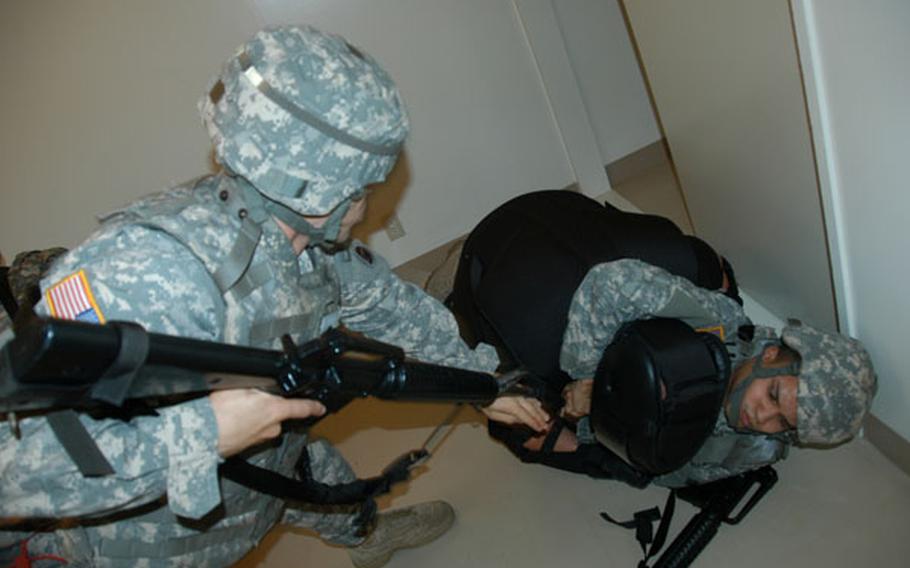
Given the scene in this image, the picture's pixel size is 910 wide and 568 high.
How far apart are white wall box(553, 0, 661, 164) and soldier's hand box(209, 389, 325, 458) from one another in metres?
2.86

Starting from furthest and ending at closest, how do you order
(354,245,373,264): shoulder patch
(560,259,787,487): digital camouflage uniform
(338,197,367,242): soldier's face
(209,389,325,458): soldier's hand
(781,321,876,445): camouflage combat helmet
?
(560,259,787,487): digital camouflage uniform < (781,321,876,445): camouflage combat helmet < (354,245,373,264): shoulder patch < (338,197,367,242): soldier's face < (209,389,325,458): soldier's hand

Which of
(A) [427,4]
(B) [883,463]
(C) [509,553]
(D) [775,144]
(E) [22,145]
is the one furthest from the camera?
(A) [427,4]

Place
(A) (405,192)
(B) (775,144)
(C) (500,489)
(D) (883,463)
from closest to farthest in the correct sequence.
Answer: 1. (B) (775,144)
2. (D) (883,463)
3. (C) (500,489)
4. (A) (405,192)

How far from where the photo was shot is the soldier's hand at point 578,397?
189 cm

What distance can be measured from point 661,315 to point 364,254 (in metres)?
0.84

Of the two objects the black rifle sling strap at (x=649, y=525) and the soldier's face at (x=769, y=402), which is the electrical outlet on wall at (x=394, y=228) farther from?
the soldier's face at (x=769, y=402)

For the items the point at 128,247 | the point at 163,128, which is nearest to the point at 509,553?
the point at 128,247

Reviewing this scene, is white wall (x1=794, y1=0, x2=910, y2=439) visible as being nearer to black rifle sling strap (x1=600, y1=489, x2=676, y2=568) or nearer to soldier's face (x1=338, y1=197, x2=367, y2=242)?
black rifle sling strap (x1=600, y1=489, x2=676, y2=568)

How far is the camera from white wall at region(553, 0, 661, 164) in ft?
10.7

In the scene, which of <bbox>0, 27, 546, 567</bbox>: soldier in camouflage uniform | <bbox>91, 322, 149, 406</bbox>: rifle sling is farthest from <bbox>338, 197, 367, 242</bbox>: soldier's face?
<bbox>91, 322, 149, 406</bbox>: rifle sling

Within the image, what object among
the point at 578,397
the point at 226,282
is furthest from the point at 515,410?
the point at 226,282

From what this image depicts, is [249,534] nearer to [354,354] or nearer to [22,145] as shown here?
[354,354]

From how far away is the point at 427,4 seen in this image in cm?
303

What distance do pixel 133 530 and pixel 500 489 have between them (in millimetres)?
1298
